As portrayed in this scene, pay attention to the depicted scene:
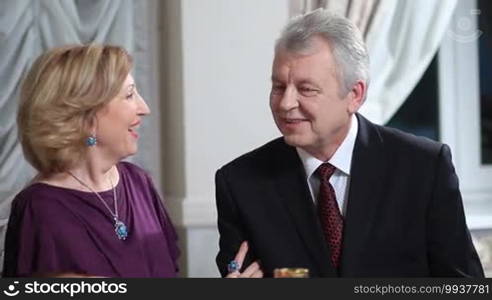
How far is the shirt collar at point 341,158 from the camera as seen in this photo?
1.85 m

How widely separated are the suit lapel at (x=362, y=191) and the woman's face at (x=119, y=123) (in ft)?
1.70

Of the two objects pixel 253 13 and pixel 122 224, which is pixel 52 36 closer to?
pixel 253 13

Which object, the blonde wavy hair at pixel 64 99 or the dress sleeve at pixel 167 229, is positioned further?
the dress sleeve at pixel 167 229

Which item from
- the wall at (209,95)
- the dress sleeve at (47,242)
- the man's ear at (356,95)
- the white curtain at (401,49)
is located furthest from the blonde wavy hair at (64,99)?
the white curtain at (401,49)

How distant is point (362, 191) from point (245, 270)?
1.02ft

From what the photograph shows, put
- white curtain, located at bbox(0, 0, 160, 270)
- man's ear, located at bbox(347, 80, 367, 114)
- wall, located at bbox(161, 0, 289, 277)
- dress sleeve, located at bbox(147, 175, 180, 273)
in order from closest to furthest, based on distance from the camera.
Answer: man's ear, located at bbox(347, 80, 367, 114) < dress sleeve, located at bbox(147, 175, 180, 273) < white curtain, located at bbox(0, 0, 160, 270) < wall, located at bbox(161, 0, 289, 277)

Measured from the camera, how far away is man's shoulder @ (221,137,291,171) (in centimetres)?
191

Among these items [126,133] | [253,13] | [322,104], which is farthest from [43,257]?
[253,13]

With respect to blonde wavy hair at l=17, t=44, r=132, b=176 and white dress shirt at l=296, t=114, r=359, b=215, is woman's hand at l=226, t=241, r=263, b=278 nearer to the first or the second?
white dress shirt at l=296, t=114, r=359, b=215

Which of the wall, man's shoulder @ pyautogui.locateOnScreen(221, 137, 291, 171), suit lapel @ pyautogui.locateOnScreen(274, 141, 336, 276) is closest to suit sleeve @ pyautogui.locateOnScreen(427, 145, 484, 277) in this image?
suit lapel @ pyautogui.locateOnScreen(274, 141, 336, 276)

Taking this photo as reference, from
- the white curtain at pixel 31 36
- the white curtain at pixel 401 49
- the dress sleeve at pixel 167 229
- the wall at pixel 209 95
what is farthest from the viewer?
the white curtain at pixel 401 49

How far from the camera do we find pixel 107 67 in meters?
1.83

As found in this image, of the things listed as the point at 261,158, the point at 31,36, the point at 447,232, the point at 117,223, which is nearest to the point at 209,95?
the point at 31,36

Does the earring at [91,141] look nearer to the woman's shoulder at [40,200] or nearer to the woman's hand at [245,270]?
the woman's shoulder at [40,200]
